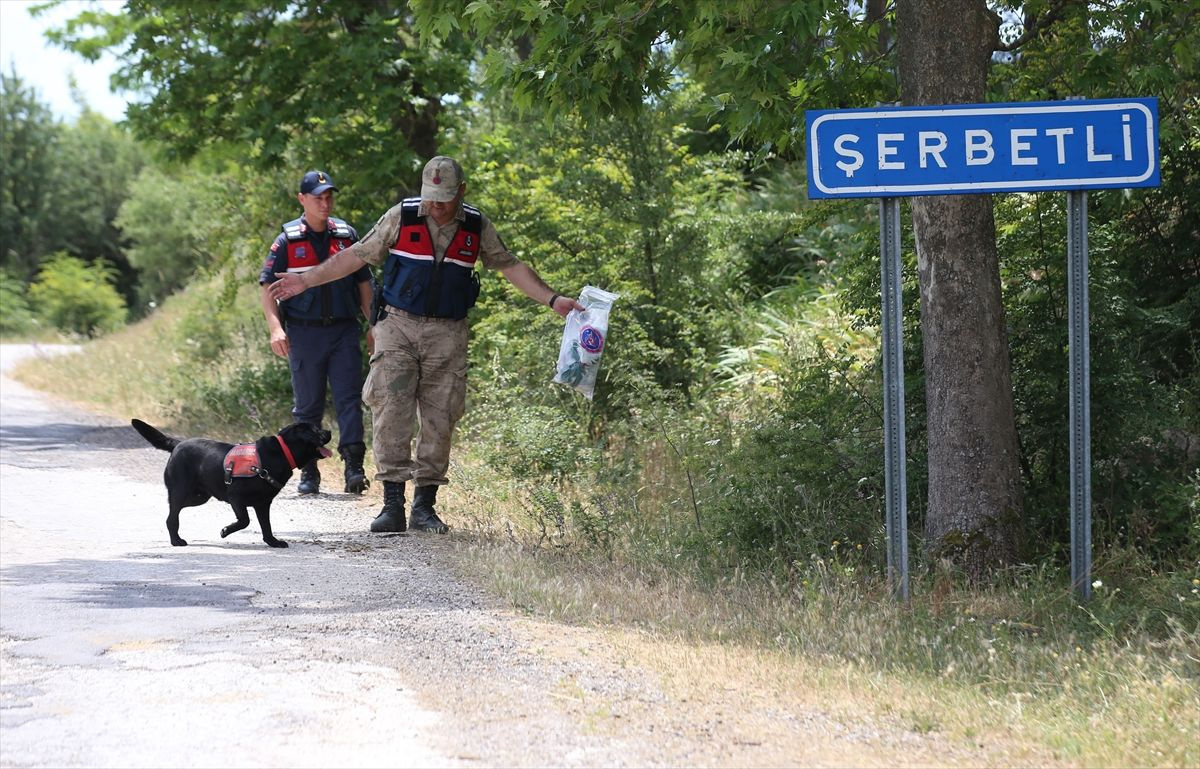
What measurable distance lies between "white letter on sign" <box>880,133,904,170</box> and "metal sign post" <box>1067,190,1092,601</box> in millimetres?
858

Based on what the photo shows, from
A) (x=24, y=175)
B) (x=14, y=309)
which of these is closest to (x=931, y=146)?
(x=14, y=309)

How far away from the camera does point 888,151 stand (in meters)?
6.30

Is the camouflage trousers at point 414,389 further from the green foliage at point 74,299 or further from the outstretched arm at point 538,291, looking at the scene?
the green foliage at point 74,299

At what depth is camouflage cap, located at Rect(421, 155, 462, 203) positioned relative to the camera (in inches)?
323

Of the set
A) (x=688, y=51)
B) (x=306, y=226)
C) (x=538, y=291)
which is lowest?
(x=538, y=291)

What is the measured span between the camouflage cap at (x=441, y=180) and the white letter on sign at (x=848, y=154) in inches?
105

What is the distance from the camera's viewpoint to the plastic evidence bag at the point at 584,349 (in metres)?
8.17

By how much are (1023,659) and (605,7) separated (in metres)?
4.08

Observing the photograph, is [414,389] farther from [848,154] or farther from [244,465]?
[848,154]

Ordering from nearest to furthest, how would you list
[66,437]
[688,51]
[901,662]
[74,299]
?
[901,662] < [688,51] < [66,437] < [74,299]

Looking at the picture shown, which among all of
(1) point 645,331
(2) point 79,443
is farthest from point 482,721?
(2) point 79,443

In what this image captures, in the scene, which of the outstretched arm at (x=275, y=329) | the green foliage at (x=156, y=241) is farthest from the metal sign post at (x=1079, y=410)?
the green foliage at (x=156, y=241)

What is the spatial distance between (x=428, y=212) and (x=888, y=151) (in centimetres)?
309

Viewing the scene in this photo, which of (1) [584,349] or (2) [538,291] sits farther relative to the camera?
(2) [538,291]
